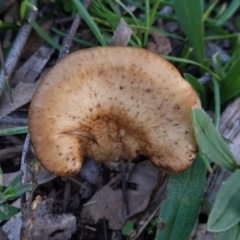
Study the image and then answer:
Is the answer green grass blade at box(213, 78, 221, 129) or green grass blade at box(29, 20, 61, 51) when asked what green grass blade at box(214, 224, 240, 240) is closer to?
green grass blade at box(213, 78, 221, 129)

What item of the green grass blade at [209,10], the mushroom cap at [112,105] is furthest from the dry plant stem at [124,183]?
the green grass blade at [209,10]

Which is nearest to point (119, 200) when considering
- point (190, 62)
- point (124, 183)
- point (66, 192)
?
point (124, 183)

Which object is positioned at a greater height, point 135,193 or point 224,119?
point 224,119

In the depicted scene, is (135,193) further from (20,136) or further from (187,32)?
(187,32)

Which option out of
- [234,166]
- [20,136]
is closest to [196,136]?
[234,166]

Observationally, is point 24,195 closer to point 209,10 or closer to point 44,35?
point 44,35

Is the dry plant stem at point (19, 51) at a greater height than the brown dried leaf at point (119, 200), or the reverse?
the dry plant stem at point (19, 51)

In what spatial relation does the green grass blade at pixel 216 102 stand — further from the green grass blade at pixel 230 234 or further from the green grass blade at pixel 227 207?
the green grass blade at pixel 230 234
